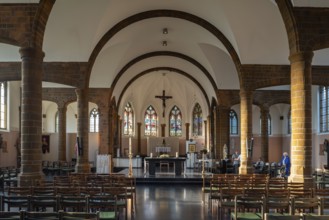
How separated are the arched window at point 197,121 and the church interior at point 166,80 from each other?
444 mm

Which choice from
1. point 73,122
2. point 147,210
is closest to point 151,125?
point 73,122

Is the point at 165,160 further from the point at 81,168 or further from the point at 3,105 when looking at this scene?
the point at 3,105

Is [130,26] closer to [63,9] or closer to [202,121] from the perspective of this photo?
[63,9]

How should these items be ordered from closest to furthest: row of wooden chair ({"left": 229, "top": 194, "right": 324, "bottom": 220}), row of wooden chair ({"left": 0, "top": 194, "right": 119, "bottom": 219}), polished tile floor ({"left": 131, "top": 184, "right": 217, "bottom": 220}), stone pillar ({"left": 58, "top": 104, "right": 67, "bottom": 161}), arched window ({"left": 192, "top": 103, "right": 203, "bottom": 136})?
row of wooden chair ({"left": 229, "top": 194, "right": 324, "bottom": 220}), row of wooden chair ({"left": 0, "top": 194, "right": 119, "bottom": 219}), polished tile floor ({"left": 131, "top": 184, "right": 217, "bottom": 220}), stone pillar ({"left": 58, "top": 104, "right": 67, "bottom": 161}), arched window ({"left": 192, "top": 103, "right": 203, "bottom": 136})

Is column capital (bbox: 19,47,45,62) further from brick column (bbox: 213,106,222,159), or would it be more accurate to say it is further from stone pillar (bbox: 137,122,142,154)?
stone pillar (bbox: 137,122,142,154)

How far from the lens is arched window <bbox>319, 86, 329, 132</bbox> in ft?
84.3

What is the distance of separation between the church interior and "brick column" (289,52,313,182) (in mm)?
32

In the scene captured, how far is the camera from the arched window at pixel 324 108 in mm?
25684

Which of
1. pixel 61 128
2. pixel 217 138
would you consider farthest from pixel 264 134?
pixel 61 128

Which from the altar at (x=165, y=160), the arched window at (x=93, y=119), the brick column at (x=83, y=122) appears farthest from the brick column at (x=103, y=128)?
the arched window at (x=93, y=119)

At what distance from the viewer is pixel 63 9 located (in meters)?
15.8

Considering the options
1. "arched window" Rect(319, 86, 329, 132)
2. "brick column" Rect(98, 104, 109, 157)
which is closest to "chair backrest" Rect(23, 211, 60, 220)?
"brick column" Rect(98, 104, 109, 157)

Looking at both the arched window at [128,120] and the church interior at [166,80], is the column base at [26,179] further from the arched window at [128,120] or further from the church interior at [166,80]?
the arched window at [128,120]

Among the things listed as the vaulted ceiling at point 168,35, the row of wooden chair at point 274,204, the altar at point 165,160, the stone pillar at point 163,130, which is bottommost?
the altar at point 165,160
